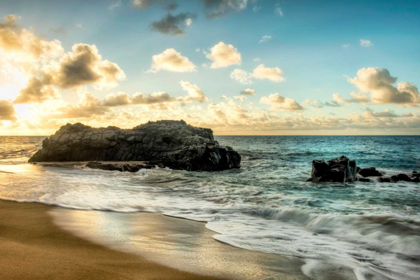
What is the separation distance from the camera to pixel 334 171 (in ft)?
46.9

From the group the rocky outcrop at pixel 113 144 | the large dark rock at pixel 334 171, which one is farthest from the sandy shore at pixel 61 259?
the rocky outcrop at pixel 113 144

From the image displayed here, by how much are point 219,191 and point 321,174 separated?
6300 millimetres

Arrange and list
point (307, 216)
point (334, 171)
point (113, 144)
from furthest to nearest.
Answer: point (113, 144) → point (334, 171) → point (307, 216)

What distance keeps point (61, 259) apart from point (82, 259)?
24 centimetres

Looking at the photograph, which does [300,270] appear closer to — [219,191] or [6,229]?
[6,229]

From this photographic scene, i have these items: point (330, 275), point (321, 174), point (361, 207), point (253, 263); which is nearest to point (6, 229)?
point (253, 263)

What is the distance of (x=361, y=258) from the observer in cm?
445

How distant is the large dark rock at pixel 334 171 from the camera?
1414cm

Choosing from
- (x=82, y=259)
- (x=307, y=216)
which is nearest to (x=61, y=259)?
(x=82, y=259)

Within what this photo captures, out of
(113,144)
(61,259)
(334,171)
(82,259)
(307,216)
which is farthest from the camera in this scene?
(113,144)

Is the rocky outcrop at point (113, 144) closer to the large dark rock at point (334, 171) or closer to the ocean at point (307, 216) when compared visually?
the large dark rock at point (334, 171)

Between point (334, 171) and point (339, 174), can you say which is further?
point (334, 171)

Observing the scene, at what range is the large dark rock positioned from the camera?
1414 cm

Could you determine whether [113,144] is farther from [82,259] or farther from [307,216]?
[82,259]
